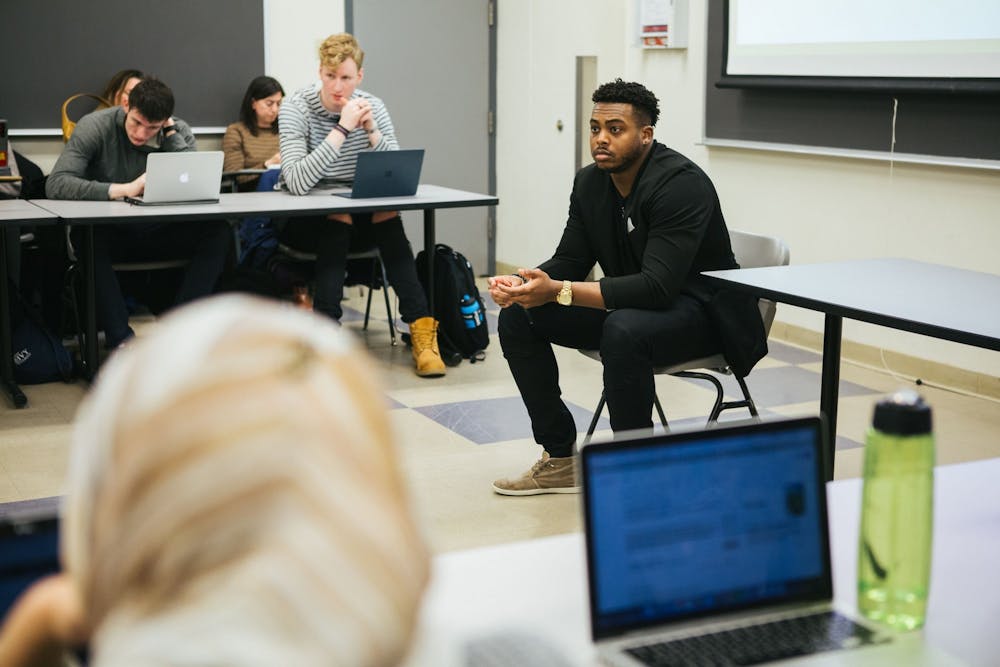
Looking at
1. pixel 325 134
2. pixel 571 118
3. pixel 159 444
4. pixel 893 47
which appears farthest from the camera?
pixel 571 118

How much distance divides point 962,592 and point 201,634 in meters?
0.90

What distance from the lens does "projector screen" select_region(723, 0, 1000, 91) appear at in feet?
13.1

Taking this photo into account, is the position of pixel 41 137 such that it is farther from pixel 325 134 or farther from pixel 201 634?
pixel 201 634

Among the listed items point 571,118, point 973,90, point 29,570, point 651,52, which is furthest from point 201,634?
point 571,118

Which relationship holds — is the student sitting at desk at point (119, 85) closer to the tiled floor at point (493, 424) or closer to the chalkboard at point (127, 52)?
the chalkboard at point (127, 52)

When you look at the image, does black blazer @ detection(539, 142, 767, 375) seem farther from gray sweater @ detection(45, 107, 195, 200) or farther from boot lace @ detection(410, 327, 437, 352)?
gray sweater @ detection(45, 107, 195, 200)

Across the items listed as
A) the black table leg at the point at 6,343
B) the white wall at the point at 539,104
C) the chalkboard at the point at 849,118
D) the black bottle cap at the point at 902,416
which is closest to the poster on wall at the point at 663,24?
the chalkboard at the point at 849,118

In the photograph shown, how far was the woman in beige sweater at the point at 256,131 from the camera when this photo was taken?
5.99 m

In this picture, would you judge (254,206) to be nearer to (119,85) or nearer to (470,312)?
(470,312)

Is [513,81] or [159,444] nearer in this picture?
[159,444]

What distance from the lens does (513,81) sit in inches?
266

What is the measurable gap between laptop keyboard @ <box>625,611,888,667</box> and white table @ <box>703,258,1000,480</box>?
49.4 inches

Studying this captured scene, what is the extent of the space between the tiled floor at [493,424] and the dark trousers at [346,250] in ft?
0.91

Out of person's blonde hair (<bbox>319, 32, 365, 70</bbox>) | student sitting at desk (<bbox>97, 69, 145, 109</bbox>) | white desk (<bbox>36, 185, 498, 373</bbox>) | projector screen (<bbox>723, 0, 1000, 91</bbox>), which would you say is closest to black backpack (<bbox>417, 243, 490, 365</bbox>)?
white desk (<bbox>36, 185, 498, 373</bbox>)
